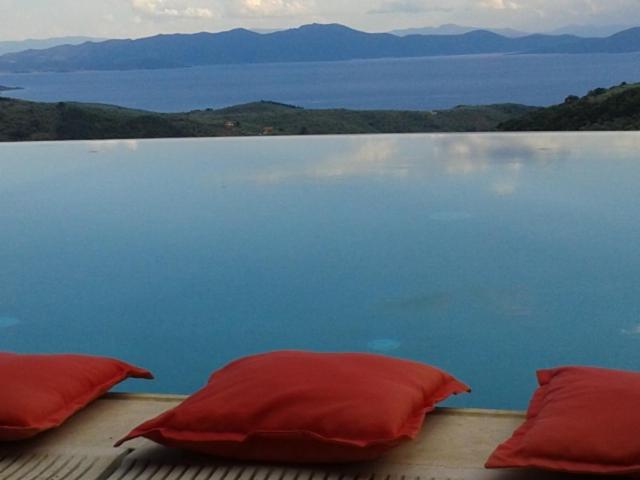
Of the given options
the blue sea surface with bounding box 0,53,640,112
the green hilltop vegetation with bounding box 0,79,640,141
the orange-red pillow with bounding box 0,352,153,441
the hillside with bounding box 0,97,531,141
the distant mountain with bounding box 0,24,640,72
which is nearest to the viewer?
the orange-red pillow with bounding box 0,352,153,441

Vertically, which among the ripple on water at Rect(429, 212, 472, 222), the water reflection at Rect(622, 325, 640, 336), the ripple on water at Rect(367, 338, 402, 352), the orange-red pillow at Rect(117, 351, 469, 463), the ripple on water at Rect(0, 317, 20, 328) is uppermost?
the orange-red pillow at Rect(117, 351, 469, 463)

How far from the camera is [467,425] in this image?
5.30 feet

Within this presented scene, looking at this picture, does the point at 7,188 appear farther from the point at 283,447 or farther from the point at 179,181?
the point at 283,447

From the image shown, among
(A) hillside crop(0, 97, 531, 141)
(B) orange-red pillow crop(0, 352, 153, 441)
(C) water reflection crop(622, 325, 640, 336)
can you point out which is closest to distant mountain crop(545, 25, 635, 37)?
(A) hillside crop(0, 97, 531, 141)

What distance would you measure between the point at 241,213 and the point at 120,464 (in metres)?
2.90

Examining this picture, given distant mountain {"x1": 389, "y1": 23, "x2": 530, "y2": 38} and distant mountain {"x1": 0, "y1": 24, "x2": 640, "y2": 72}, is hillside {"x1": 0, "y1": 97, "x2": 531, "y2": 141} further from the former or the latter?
distant mountain {"x1": 0, "y1": 24, "x2": 640, "y2": 72}

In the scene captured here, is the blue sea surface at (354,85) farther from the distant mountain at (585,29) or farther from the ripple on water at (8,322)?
the ripple on water at (8,322)

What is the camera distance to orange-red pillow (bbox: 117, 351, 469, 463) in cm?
144

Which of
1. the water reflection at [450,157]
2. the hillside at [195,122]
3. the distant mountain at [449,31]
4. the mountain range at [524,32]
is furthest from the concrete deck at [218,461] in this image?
the distant mountain at [449,31]

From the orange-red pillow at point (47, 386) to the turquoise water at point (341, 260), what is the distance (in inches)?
Answer: 28.3

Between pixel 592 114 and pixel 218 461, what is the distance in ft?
27.3

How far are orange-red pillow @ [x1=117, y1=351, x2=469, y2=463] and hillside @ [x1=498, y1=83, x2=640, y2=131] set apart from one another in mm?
6887

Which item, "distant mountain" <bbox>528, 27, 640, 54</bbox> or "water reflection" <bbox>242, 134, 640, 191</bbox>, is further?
"distant mountain" <bbox>528, 27, 640, 54</bbox>

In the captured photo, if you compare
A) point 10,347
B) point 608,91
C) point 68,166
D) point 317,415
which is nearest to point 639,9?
point 608,91
